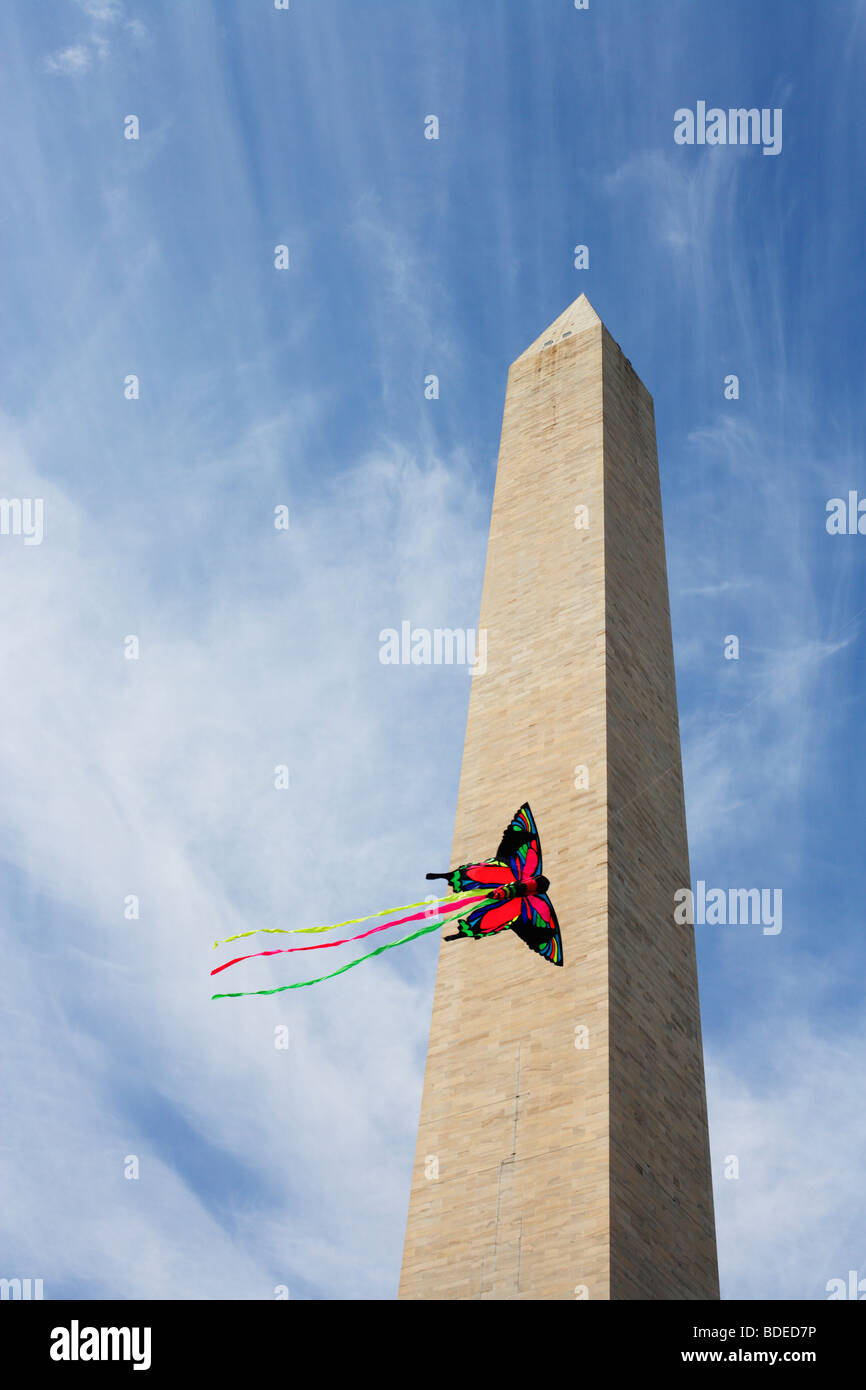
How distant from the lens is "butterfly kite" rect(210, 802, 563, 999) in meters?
22.3

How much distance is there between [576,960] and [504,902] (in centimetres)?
174

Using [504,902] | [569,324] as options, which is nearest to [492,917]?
[504,902]

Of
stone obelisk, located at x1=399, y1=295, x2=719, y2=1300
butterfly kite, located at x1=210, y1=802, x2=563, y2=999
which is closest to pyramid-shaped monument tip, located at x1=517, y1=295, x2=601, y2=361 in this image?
stone obelisk, located at x1=399, y1=295, x2=719, y2=1300

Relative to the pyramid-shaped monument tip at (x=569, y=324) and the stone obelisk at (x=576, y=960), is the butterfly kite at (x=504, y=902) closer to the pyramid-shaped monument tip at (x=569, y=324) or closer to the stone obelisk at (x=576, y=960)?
the stone obelisk at (x=576, y=960)

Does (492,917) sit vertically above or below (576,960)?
above

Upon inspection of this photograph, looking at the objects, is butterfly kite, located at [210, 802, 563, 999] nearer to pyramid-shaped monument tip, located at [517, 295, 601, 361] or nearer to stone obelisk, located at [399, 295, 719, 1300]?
stone obelisk, located at [399, 295, 719, 1300]

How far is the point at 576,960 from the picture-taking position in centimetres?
2178

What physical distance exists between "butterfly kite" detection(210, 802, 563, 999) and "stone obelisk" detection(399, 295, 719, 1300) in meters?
0.24

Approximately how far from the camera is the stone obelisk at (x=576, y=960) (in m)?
19.9

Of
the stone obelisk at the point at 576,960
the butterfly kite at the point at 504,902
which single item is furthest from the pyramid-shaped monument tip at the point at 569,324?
the butterfly kite at the point at 504,902

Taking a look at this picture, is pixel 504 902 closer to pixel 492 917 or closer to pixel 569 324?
pixel 492 917

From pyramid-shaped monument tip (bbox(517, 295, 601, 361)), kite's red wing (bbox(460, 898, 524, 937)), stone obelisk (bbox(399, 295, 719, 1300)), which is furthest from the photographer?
pyramid-shaped monument tip (bbox(517, 295, 601, 361))
